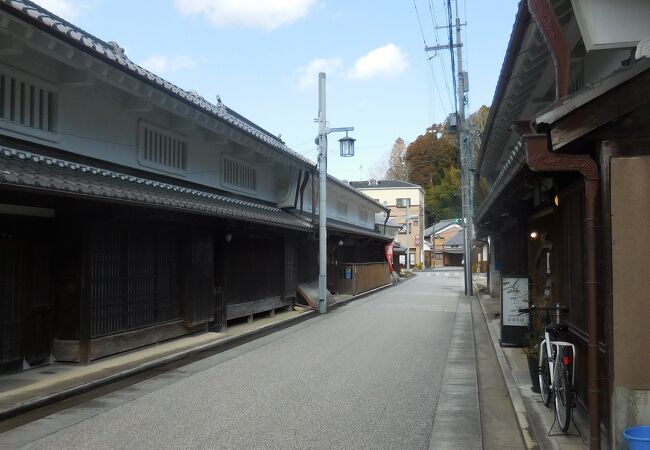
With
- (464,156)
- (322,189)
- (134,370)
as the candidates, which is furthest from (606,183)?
(464,156)

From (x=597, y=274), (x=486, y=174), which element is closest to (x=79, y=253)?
(x=597, y=274)

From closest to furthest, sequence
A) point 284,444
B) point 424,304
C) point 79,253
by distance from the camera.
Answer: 1. point 284,444
2. point 79,253
3. point 424,304

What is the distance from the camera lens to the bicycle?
5652 millimetres

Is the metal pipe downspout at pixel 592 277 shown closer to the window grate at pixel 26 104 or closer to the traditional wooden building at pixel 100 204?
the traditional wooden building at pixel 100 204

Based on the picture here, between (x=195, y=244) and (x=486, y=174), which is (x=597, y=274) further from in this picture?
(x=486, y=174)

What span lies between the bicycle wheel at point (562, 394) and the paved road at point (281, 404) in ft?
4.26

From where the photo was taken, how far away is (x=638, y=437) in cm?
403

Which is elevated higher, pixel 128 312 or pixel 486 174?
pixel 486 174

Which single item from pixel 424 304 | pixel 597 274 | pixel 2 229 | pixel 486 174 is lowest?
pixel 424 304

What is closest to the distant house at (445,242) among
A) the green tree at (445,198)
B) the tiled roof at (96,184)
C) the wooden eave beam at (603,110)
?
the green tree at (445,198)

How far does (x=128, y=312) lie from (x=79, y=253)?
178 centimetres

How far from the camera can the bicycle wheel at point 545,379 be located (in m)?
6.57

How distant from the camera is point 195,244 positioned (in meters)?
12.9

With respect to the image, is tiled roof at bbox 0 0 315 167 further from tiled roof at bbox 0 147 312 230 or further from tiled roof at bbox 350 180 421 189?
tiled roof at bbox 350 180 421 189
